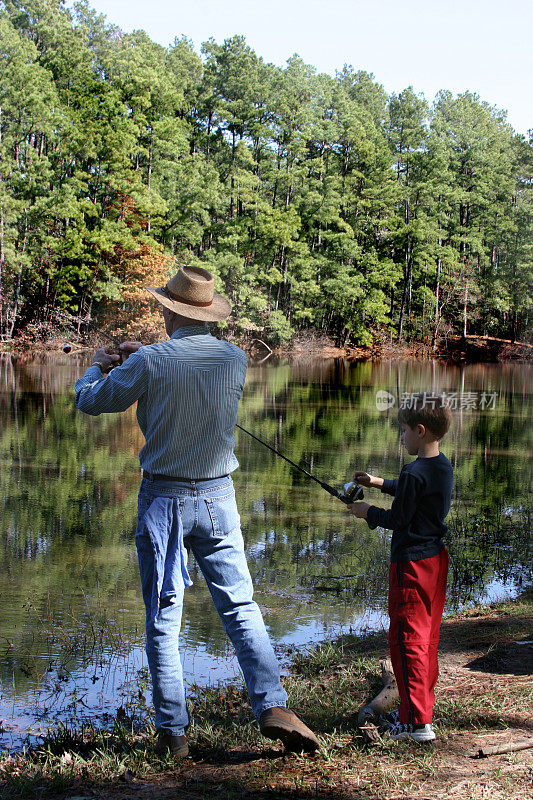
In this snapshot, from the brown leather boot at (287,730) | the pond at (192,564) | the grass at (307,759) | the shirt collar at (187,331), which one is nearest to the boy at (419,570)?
the grass at (307,759)

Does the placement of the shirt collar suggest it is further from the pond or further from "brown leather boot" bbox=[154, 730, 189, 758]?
the pond

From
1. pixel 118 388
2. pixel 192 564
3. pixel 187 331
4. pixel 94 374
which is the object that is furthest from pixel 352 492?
pixel 192 564

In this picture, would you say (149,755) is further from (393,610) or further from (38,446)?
(38,446)

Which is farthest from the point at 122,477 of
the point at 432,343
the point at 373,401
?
the point at 432,343

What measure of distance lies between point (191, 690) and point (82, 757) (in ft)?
3.76

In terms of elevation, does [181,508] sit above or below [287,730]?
above

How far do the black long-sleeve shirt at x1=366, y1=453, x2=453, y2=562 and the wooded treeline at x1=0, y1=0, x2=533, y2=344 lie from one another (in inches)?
1214

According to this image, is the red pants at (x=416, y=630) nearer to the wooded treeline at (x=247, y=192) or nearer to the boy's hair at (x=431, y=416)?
the boy's hair at (x=431, y=416)

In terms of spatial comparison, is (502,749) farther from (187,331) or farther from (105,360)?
(105,360)

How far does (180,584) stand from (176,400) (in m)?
0.73

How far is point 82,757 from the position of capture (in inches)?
131

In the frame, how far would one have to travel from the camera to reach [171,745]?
10.5 ft

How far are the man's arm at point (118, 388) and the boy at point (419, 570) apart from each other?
1081 mm

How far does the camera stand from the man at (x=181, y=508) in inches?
127
